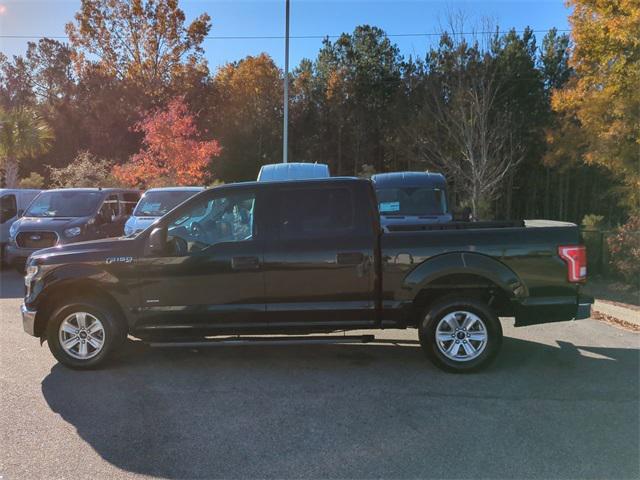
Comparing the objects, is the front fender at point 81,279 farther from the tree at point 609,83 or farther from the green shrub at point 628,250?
the tree at point 609,83

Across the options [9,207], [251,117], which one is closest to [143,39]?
[251,117]

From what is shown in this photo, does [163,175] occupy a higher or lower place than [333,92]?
lower

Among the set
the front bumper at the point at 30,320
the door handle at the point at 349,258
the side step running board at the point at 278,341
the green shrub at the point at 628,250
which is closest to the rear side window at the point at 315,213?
the door handle at the point at 349,258

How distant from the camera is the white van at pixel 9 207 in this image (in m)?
13.2

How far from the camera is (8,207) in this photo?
1373 cm

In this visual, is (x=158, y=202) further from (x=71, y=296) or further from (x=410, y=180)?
(x=71, y=296)

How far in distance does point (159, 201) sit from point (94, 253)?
692 cm

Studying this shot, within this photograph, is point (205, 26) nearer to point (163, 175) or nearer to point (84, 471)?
point (163, 175)

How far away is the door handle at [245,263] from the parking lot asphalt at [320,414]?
113cm

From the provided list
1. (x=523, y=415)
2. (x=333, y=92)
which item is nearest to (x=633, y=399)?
(x=523, y=415)

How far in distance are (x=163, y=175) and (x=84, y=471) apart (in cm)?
1963

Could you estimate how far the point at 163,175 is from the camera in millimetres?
22000

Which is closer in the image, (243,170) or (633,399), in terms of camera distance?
(633,399)

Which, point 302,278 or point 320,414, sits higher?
point 302,278
